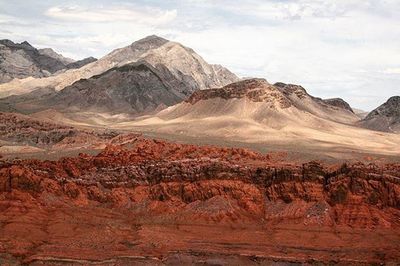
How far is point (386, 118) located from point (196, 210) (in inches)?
4950

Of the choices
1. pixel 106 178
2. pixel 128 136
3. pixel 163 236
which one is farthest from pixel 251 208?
pixel 128 136

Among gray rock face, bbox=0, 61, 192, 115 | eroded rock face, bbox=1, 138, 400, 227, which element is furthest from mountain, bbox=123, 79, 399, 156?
eroded rock face, bbox=1, 138, 400, 227

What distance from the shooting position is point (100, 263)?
160ft

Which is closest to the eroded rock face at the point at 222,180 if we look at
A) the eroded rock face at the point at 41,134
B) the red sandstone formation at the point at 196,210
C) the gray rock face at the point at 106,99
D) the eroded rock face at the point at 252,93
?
the red sandstone formation at the point at 196,210

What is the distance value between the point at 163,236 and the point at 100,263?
9437mm

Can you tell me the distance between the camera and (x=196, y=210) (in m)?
63.6

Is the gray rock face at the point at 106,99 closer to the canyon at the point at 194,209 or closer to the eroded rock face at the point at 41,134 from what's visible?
the eroded rock face at the point at 41,134

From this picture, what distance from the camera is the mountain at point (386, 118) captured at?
171750 mm

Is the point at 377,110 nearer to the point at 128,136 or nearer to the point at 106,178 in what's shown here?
the point at 128,136

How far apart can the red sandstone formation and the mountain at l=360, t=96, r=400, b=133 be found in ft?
351

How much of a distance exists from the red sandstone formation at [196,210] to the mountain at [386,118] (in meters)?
107

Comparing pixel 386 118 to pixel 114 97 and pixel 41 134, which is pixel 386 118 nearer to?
pixel 114 97

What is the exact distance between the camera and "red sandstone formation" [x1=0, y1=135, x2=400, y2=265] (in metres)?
52.4

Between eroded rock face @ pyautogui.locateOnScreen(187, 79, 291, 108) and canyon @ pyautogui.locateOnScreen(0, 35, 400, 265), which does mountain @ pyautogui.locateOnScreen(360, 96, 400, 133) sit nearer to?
eroded rock face @ pyautogui.locateOnScreen(187, 79, 291, 108)
